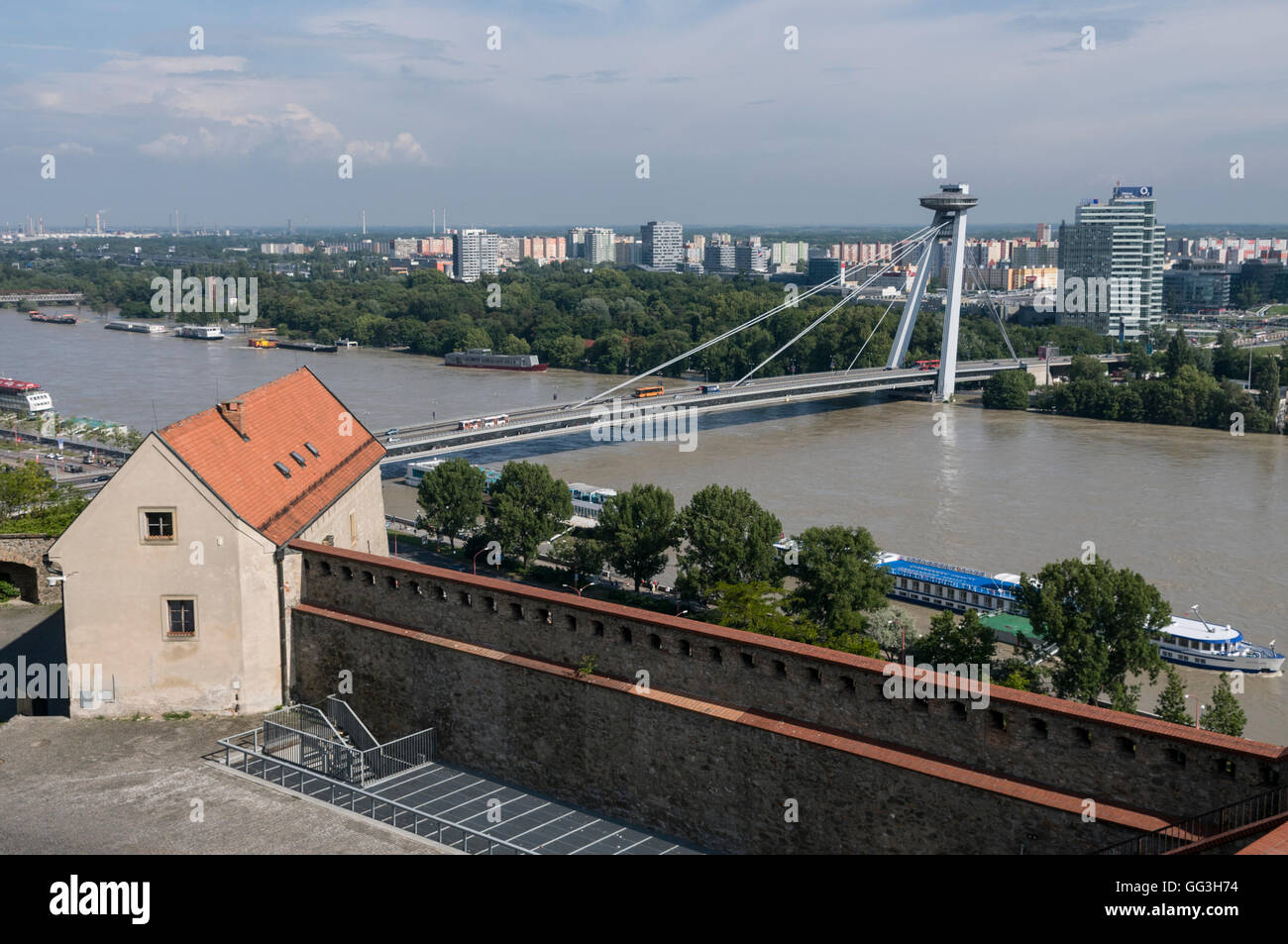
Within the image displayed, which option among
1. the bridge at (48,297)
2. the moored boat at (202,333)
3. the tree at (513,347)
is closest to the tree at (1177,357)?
the tree at (513,347)

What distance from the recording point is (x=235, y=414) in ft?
37.4

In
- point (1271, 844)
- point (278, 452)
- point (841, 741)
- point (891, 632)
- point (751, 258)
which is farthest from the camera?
point (751, 258)

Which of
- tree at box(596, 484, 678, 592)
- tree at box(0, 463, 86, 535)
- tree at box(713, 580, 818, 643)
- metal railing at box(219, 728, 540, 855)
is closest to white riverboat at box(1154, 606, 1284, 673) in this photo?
tree at box(713, 580, 818, 643)

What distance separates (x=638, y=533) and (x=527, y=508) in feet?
9.38

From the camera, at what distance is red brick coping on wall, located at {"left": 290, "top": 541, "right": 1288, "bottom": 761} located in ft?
21.4

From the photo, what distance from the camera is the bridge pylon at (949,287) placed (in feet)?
151

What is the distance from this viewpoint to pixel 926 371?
47.0 meters

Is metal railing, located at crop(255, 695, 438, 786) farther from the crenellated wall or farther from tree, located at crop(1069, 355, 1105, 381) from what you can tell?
tree, located at crop(1069, 355, 1105, 381)

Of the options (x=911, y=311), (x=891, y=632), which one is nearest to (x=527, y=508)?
(x=891, y=632)

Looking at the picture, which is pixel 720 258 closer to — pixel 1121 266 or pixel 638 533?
pixel 1121 266

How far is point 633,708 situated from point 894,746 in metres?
1.85

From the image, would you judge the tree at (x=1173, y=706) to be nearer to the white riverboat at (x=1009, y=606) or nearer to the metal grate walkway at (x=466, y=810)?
the white riverboat at (x=1009, y=606)
